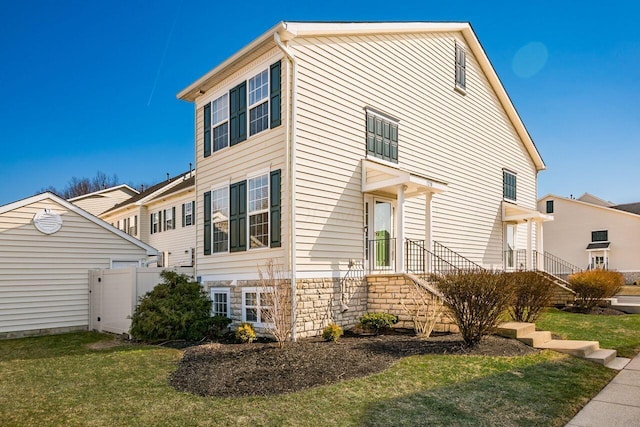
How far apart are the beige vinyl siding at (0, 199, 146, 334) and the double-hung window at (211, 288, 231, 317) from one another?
4.06m

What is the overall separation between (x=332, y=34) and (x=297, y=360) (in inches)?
295

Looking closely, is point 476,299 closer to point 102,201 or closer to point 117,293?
point 117,293

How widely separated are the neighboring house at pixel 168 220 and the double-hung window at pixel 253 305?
9.84 meters

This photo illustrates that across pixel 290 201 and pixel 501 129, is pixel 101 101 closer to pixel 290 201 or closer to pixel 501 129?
pixel 290 201

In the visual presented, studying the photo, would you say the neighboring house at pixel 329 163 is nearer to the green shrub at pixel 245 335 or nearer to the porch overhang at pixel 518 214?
the green shrub at pixel 245 335

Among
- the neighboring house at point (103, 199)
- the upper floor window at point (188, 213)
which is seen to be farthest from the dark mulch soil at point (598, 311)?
the neighboring house at point (103, 199)

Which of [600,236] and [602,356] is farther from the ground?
[600,236]

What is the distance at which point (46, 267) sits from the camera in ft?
40.7

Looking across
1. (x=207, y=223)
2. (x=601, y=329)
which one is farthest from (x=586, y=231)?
(x=207, y=223)

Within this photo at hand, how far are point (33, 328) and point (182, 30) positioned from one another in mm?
10613

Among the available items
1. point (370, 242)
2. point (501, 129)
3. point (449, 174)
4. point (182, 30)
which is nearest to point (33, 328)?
point (370, 242)

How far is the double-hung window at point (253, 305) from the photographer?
33.3 ft

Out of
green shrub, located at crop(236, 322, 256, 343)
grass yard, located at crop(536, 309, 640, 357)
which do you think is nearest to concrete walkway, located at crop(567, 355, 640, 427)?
grass yard, located at crop(536, 309, 640, 357)

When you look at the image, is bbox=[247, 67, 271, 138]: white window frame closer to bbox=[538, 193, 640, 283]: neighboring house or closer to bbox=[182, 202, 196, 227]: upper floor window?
A: bbox=[182, 202, 196, 227]: upper floor window
